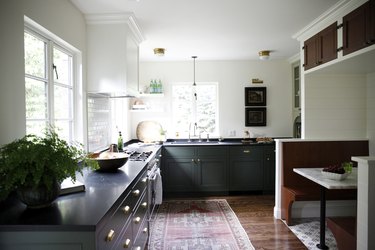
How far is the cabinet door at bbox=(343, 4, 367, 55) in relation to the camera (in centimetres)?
230

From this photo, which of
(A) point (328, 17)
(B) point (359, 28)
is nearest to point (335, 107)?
(A) point (328, 17)

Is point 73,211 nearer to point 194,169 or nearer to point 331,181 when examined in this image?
point 331,181

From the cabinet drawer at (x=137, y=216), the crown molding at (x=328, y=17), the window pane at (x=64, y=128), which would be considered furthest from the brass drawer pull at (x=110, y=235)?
the crown molding at (x=328, y=17)

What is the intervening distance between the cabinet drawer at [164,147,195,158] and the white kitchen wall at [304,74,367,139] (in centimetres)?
180

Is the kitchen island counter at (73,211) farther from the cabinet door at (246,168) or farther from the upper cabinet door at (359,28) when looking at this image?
the cabinet door at (246,168)

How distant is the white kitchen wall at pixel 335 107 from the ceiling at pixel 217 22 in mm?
802

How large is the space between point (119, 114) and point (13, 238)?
3222mm

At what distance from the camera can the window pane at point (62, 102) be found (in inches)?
96.3

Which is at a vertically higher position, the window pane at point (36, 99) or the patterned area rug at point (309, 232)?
the window pane at point (36, 99)

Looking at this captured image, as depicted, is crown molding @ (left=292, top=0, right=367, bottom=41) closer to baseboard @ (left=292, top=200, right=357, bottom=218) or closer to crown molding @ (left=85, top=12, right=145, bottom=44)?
crown molding @ (left=85, top=12, right=145, bottom=44)

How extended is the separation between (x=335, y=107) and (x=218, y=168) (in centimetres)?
196

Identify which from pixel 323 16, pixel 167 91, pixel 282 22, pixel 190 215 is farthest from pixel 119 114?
pixel 323 16

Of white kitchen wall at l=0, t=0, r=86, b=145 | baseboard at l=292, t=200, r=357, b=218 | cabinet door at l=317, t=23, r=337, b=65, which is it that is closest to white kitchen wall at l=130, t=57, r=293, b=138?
baseboard at l=292, t=200, r=357, b=218

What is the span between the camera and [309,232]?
3025 mm
